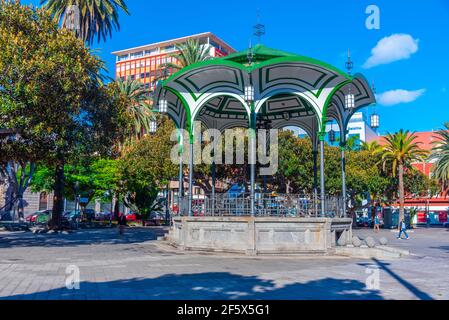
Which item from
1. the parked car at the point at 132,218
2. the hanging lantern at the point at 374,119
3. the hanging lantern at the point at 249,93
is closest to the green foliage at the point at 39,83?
the hanging lantern at the point at 249,93

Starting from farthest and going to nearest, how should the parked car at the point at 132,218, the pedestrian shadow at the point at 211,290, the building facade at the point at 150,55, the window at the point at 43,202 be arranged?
the building facade at the point at 150,55
the window at the point at 43,202
the parked car at the point at 132,218
the pedestrian shadow at the point at 211,290

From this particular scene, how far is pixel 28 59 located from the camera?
17.5 m

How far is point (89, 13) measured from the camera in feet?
108

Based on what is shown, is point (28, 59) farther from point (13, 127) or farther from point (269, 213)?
point (269, 213)

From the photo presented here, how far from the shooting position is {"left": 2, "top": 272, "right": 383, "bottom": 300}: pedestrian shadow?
8.28 metres

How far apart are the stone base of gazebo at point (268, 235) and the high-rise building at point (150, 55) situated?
9446 cm

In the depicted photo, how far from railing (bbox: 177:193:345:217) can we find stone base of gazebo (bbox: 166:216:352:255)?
0.97 meters

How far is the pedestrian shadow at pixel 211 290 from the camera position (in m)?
8.28

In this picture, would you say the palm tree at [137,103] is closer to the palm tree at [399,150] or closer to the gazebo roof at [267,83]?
the gazebo roof at [267,83]

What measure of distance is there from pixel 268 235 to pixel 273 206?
1655 millimetres

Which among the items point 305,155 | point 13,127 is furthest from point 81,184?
point 13,127

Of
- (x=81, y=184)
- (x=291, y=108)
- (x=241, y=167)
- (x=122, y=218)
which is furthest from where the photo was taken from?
(x=81, y=184)
